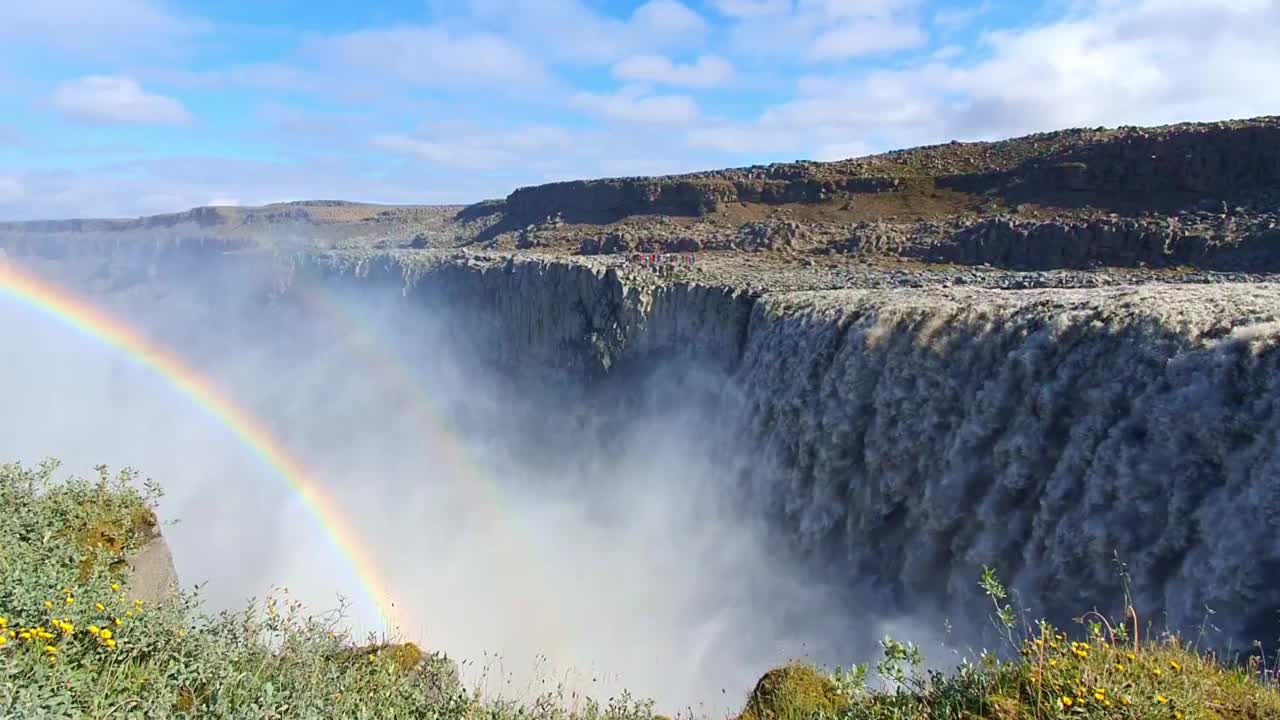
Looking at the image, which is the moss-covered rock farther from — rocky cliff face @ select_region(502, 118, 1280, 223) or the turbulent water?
rocky cliff face @ select_region(502, 118, 1280, 223)

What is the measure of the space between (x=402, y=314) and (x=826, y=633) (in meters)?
39.2

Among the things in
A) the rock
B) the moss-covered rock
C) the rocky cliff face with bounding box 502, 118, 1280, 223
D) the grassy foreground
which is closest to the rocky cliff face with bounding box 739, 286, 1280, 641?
the grassy foreground

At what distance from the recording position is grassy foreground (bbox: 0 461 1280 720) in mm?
4391

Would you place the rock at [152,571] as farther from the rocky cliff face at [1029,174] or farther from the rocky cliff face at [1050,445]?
the rocky cliff face at [1029,174]

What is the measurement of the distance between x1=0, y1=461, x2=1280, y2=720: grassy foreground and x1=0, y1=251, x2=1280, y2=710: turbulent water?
4419mm

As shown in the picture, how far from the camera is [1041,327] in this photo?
40.3ft

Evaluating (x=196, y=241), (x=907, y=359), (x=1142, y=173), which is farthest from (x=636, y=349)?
(x=196, y=241)

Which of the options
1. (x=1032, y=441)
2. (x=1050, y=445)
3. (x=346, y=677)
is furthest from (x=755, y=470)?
(x=346, y=677)

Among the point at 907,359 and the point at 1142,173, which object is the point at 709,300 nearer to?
the point at 907,359

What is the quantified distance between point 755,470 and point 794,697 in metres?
13.2

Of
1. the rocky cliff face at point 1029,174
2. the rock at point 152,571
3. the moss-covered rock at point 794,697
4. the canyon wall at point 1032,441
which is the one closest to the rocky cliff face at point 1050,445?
the canyon wall at point 1032,441

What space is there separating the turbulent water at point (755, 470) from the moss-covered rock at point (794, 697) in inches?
187

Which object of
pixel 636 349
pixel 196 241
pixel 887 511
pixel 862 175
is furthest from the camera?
pixel 196 241

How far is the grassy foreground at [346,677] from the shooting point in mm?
4391
